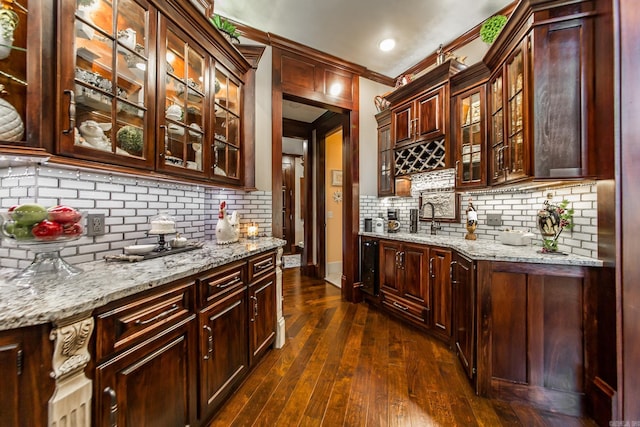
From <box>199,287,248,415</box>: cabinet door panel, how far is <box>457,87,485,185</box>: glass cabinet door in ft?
7.52

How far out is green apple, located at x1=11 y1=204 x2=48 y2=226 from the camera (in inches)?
36.9

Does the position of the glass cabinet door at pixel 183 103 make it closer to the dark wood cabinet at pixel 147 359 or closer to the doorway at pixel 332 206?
the dark wood cabinet at pixel 147 359

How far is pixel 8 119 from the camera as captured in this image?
3.24 ft

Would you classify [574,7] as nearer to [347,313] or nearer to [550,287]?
[550,287]

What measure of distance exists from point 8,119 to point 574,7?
2.97 meters

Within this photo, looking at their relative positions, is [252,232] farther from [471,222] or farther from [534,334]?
[534,334]

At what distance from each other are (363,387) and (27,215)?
6.49 ft

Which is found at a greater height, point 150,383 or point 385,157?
point 385,157

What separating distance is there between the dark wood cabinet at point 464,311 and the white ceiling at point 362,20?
2.28 m

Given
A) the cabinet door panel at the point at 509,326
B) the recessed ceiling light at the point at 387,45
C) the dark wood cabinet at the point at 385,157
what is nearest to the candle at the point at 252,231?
the dark wood cabinet at the point at 385,157

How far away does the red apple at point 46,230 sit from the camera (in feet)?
3.13

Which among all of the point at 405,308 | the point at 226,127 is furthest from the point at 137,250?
the point at 405,308

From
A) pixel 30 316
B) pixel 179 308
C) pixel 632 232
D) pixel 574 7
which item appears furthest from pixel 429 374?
pixel 574 7

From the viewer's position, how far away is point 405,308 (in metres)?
2.69
